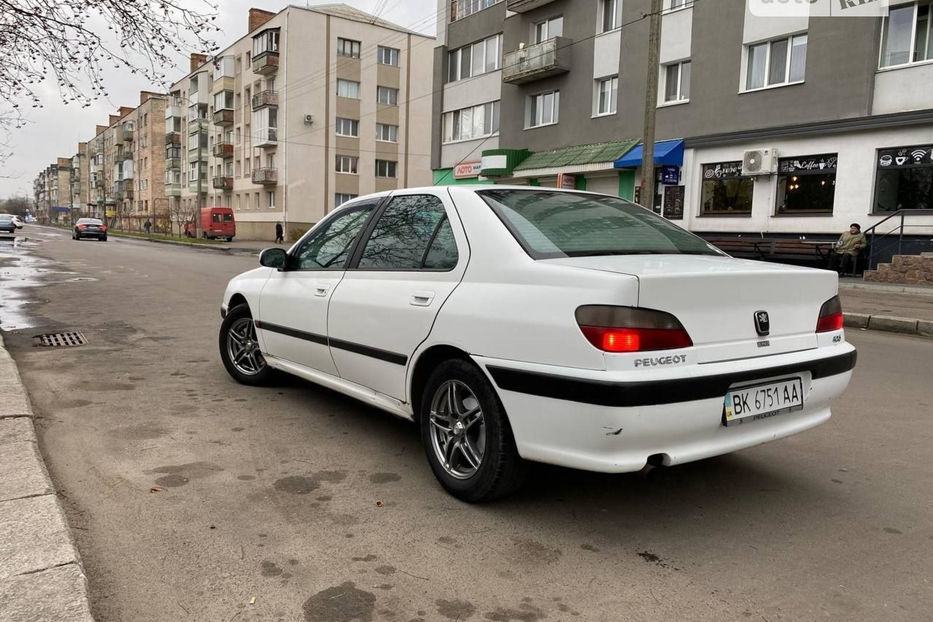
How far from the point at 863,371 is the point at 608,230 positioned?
14.7 feet

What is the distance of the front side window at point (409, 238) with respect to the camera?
3842 mm

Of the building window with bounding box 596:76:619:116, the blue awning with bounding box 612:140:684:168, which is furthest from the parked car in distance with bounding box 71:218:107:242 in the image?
the blue awning with bounding box 612:140:684:168

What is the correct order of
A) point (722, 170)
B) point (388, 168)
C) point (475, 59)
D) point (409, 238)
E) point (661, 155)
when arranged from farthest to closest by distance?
point (388, 168) → point (475, 59) → point (661, 155) → point (722, 170) → point (409, 238)

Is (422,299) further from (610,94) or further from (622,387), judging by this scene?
(610,94)

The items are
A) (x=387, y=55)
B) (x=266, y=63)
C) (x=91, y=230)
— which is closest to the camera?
(x=91, y=230)

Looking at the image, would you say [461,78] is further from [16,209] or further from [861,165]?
[16,209]

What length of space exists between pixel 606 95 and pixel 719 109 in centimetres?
489

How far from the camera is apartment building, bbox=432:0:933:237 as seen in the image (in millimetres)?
17703

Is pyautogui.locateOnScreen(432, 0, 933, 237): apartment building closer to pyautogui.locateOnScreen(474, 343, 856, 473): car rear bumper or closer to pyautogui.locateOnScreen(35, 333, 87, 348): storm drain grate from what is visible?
pyautogui.locateOnScreen(35, 333, 87, 348): storm drain grate

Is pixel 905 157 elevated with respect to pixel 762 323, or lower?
elevated

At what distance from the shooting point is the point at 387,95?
51062 mm

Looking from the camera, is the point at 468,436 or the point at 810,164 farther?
the point at 810,164

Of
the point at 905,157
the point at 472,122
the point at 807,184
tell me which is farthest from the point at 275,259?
the point at 472,122

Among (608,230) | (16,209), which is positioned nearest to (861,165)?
(608,230)
